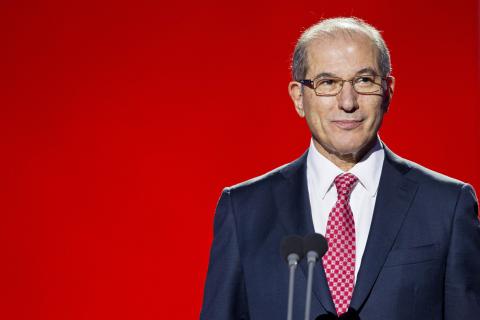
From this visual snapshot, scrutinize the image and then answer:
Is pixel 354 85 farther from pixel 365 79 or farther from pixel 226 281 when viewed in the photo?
pixel 226 281

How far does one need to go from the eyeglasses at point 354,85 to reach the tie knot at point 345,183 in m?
0.17

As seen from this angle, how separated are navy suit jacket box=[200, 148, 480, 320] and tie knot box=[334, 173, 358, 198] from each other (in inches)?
2.3

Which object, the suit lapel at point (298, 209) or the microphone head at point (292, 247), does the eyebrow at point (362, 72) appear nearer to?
the suit lapel at point (298, 209)

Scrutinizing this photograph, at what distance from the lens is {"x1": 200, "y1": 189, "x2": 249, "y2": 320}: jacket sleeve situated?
1898mm

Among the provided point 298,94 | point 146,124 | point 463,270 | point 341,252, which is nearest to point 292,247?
point 341,252

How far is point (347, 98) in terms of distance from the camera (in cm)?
183

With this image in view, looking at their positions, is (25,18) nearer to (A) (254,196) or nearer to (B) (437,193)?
(A) (254,196)

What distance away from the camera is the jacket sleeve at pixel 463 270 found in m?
1.77

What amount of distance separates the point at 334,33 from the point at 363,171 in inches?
11.3

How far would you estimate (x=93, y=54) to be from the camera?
284 cm

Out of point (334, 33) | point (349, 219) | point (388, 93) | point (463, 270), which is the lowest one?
point (463, 270)

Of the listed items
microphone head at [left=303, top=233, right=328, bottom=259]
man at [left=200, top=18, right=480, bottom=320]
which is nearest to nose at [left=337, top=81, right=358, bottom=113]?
man at [left=200, top=18, right=480, bottom=320]

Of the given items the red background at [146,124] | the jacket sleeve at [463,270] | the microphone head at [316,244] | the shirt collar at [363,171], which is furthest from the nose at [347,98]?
the red background at [146,124]

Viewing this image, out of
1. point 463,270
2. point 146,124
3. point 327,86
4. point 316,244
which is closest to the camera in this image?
point 316,244
